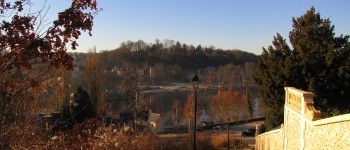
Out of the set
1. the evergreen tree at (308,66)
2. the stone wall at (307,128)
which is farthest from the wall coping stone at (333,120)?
the evergreen tree at (308,66)

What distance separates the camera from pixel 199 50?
12231 centimetres

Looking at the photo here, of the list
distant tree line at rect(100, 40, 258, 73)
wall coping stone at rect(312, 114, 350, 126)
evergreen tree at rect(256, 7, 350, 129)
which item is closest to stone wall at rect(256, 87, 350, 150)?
wall coping stone at rect(312, 114, 350, 126)

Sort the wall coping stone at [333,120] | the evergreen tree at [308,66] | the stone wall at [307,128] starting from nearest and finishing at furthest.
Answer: the wall coping stone at [333,120]
the stone wall at [307,128]
the evergreen tree at [308,66]

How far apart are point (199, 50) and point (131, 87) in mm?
83129

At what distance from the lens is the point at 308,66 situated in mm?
18547

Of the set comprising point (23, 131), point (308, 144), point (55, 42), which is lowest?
point (308, 144)

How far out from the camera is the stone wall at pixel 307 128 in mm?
7443

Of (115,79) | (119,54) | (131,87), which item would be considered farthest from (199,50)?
(131,87)

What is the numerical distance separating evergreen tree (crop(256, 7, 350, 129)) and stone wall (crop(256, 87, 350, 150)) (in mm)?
3240

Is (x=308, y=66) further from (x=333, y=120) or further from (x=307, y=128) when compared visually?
(x=333, y=120)

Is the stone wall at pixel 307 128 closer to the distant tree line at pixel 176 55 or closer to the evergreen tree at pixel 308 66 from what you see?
the evergreen tree at pixel 308 66

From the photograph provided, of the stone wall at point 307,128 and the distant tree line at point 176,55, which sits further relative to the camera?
the distant tree line at point 176,55

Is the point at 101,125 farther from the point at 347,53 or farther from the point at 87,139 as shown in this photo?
the point at 347,53

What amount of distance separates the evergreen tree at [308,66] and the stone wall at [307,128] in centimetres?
324
